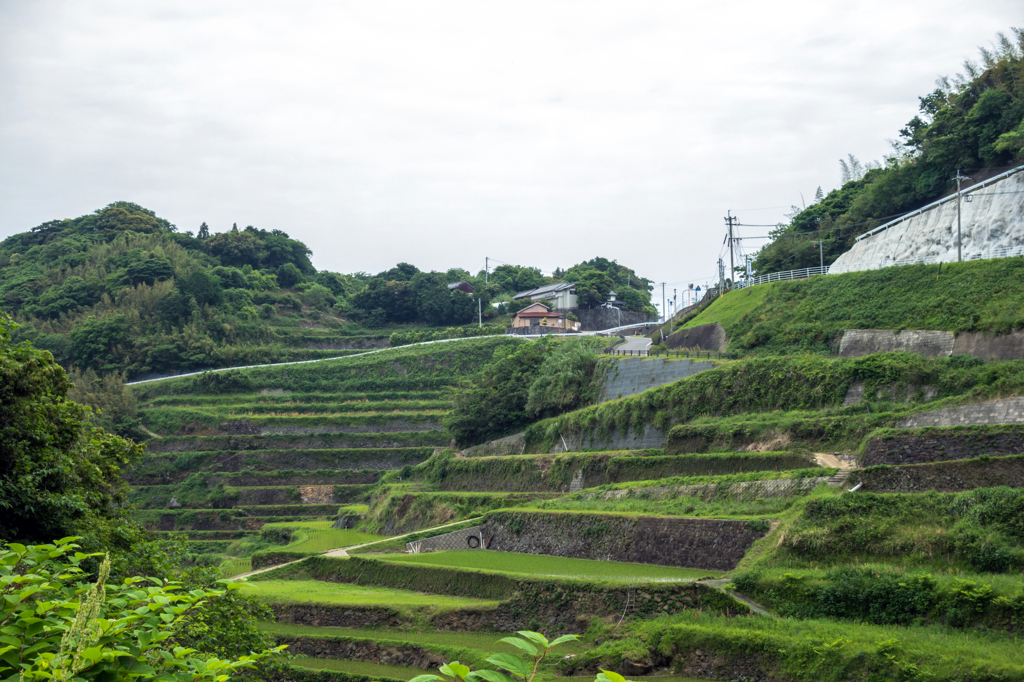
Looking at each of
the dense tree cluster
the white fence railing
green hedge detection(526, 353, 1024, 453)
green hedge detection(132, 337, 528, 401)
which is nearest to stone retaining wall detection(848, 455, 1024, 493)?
green hedge detection(526, 353, 1024, 453)

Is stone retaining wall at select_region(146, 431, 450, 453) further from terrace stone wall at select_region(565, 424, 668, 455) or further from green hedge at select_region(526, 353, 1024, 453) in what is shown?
green hedge at select_region(526, 353, 1024, 453)

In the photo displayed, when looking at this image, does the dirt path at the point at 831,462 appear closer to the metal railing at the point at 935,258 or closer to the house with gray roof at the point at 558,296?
the metal railing at the point at 935,258

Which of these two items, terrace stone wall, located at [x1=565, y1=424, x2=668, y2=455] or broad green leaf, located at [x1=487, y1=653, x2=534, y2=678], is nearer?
broad green leaf, located at [x1=487, y1=653, x2=534, y2=678]

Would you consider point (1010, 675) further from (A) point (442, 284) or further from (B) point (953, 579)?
(A) point (442, 284)

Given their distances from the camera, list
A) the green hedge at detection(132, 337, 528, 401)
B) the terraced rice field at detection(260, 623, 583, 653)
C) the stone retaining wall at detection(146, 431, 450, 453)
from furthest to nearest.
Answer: the green hedge at detection(132, 337, 528, 401)
the stone retaining wall at detection(146, 431, 450, 453)
the terraced rice field at detection(260, 623, 583, 653)

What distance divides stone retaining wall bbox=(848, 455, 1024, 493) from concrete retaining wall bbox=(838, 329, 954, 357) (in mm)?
10789

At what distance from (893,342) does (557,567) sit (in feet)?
52.7

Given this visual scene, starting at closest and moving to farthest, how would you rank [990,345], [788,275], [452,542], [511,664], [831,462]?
[511,664] → [831,462] → [990,345] → [452,542] → [788,275]

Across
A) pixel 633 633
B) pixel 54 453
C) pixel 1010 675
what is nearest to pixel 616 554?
pixel 633 633

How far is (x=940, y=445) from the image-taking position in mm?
19250

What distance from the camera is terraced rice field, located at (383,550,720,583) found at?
17.9m

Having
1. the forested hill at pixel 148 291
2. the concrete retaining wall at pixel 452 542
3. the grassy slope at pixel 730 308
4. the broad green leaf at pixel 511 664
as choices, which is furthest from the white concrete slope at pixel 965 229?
the forested hill at pixel 148 291

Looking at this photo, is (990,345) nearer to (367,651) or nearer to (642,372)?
(642,372)

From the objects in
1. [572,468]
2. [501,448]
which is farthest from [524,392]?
[572,468]
